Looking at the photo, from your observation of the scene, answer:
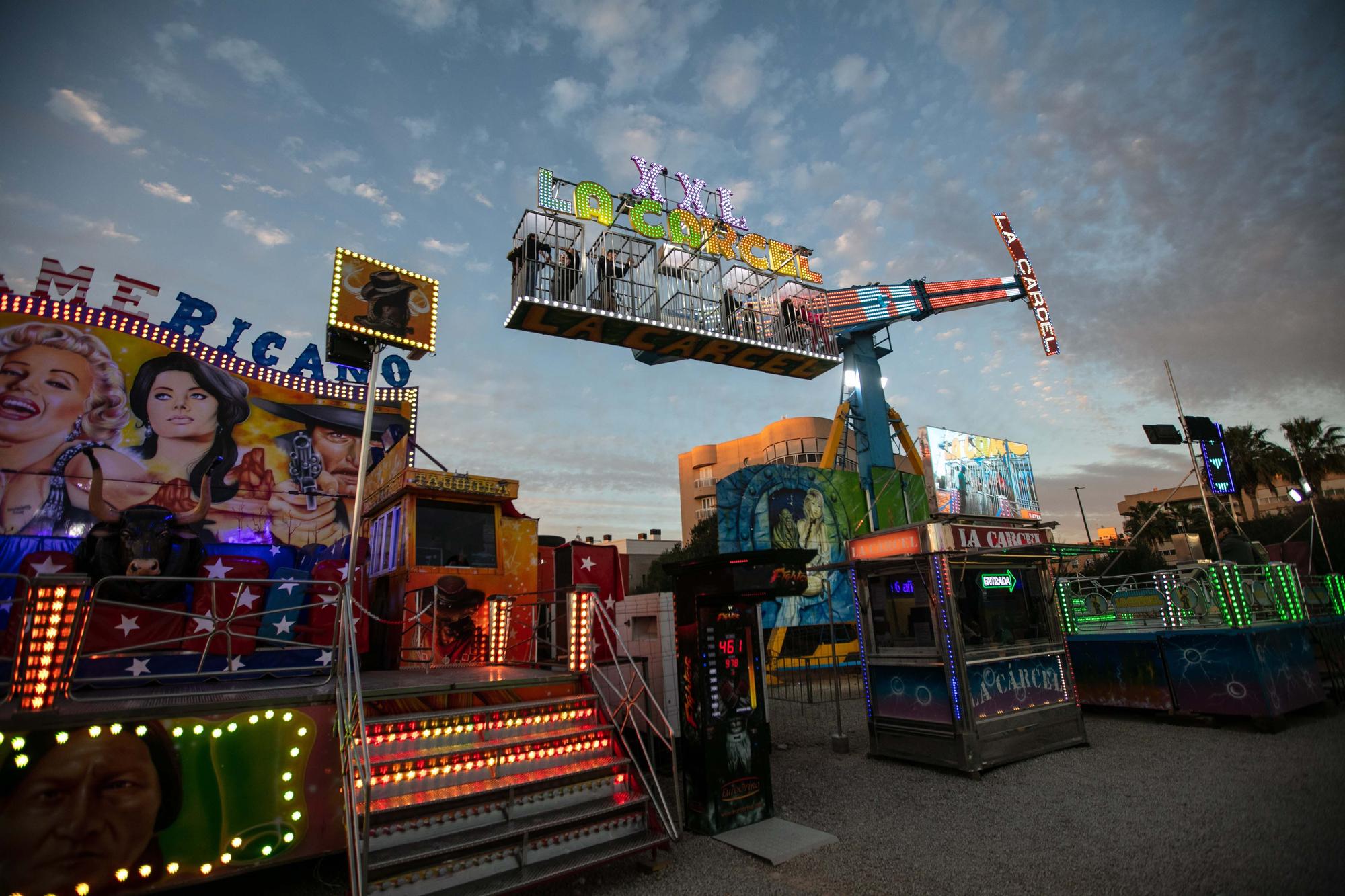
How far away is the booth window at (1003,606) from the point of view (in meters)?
9.77

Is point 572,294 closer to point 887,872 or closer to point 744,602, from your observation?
point 744,602

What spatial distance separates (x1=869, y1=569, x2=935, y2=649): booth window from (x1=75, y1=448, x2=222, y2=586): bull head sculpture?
11093 mm

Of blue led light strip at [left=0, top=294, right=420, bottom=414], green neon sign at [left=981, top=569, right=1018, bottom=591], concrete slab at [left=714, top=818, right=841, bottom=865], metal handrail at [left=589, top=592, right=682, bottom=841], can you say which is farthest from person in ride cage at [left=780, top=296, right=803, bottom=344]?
concrete slab at [left=714, top=818, right=841, bottom=865]

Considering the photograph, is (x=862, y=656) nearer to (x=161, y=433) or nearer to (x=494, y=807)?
(x=494, y=807)

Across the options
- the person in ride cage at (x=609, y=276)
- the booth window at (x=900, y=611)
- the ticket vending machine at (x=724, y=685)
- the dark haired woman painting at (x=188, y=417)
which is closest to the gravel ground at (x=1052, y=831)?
the ticket vending machine at (x=724, y=685)

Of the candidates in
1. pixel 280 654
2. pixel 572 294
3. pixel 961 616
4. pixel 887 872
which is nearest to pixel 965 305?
pixel 572 294

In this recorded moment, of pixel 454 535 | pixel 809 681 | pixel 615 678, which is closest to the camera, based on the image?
pixel 615 678

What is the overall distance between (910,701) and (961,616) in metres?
1.59

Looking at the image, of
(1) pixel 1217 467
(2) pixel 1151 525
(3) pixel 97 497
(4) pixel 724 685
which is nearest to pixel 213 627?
(4) pixel 724 685

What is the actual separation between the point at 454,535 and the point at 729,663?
6.32 metres

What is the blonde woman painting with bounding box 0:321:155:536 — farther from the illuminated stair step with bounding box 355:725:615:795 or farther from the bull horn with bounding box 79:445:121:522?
the illuminated stair step with bounding box 355:725:615:795

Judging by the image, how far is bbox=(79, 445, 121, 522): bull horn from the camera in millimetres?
13479

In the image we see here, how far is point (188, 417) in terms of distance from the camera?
1705 cm

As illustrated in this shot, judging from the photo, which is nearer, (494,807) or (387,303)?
(494,807)
